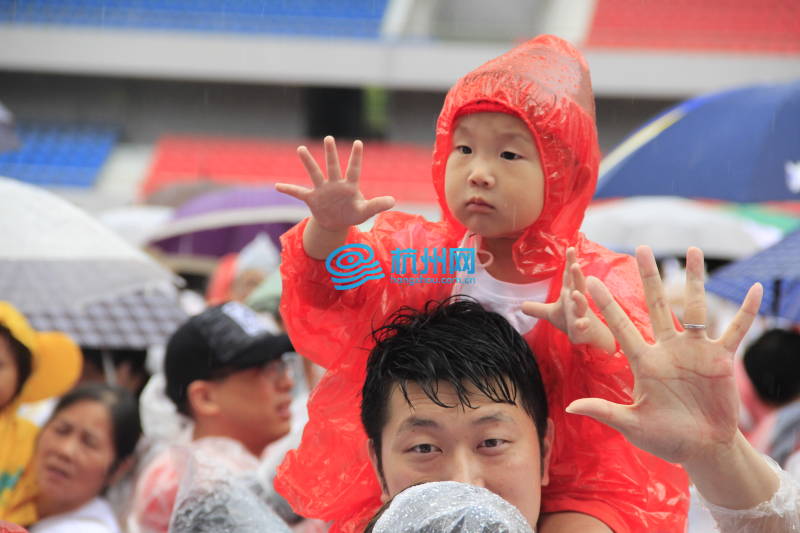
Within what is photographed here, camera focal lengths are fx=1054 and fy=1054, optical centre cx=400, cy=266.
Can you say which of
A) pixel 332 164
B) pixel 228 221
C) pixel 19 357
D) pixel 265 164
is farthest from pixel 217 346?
pixel 265 164

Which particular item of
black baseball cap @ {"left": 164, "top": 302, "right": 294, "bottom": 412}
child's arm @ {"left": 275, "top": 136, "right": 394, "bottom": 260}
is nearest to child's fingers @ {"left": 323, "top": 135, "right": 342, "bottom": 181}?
child's arm @ {"left": 275, "top": 136, "right": 394, "bottom": 260}

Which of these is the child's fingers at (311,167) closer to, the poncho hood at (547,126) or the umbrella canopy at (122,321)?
the poncho hood at (547,126)

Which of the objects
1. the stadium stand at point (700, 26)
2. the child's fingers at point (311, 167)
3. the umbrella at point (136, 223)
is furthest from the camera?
the stadium stand at point (700, 26)

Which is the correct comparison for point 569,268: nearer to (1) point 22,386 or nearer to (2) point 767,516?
(2) point 767,516

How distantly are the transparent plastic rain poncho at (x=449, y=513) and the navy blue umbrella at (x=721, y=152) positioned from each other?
3437 millimetres

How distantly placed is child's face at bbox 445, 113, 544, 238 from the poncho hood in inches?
0.8

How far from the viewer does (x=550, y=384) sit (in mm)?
1956

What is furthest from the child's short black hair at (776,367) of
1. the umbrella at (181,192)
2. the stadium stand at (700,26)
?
the stadium stand at (700,26)

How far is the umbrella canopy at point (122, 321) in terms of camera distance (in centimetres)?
406

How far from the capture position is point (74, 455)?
297 cm

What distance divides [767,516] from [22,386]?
2276mm

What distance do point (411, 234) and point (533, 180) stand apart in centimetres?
28

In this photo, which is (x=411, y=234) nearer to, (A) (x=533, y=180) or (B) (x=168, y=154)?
(A) (x=533, y=180)

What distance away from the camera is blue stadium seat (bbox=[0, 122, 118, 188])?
16.5m
